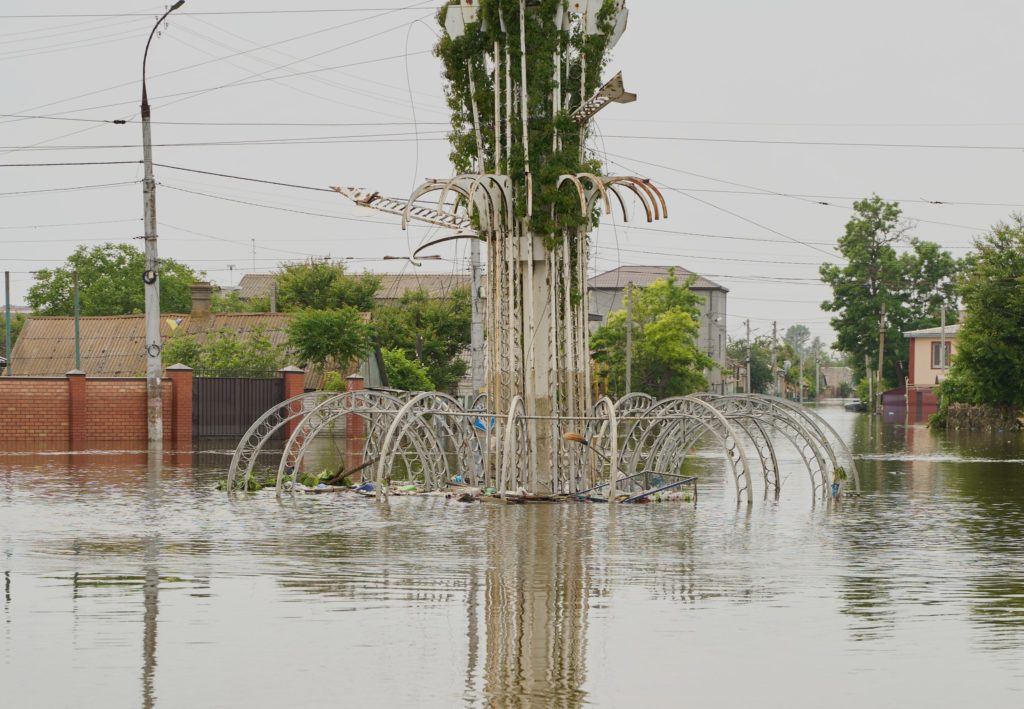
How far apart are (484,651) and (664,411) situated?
1240 cm

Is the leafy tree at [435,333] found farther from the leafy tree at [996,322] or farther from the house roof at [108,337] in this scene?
the leafy tree at [996,322]

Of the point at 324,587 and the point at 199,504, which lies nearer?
the point at 324,587

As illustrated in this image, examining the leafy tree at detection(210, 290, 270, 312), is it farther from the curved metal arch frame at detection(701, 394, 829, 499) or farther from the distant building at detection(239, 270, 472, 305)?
the curved metal arch frame at detection(701, 394, 829, 499)

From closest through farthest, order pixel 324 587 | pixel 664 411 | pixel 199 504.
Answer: pixel 324 587, pixel 199 504, pixel 664 411

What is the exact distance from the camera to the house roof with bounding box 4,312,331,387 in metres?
53.8

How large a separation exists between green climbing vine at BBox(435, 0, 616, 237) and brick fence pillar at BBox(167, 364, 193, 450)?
1848 cm

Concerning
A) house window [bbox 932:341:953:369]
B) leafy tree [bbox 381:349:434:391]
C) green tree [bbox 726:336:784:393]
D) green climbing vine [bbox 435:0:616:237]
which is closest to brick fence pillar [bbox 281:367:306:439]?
leafy tree [bbox 381:349:434:391]

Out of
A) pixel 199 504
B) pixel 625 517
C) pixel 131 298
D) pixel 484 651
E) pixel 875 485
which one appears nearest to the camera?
pixel 484 651

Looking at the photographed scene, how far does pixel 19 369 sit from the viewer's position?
5756cm

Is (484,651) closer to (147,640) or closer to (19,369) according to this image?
(147,640)

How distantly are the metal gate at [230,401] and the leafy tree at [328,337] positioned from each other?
6307 millimetres

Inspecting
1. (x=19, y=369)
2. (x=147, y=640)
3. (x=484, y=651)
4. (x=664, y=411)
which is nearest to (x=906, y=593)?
(x=484, y=651)

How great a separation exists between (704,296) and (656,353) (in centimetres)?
3603

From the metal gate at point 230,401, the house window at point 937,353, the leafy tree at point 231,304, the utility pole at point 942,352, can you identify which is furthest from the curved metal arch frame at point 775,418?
the house window at point 937,353
